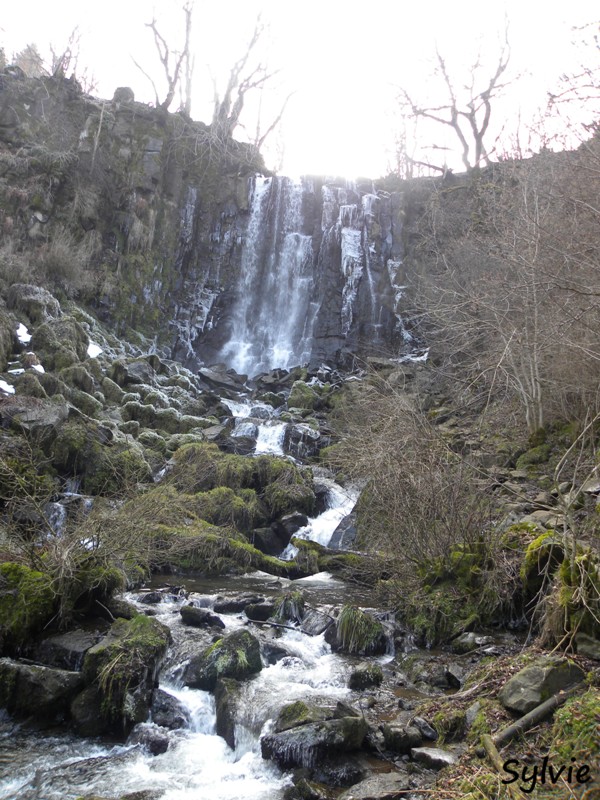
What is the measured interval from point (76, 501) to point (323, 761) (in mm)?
8250

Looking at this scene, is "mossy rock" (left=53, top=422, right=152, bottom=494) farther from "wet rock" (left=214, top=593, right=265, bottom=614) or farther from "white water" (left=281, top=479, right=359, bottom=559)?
"wet rock" (left=214, top=593, right=265, bottom=614)

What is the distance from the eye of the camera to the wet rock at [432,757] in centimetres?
446

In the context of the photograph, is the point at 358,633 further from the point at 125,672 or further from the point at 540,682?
the point at 540,682

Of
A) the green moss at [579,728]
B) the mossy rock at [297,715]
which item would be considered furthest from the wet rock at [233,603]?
→ the green moss at [579,728]

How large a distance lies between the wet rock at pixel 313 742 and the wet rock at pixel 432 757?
49 centimetres

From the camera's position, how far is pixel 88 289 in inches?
955

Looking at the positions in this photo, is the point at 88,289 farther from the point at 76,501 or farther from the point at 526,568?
the point at 526,568

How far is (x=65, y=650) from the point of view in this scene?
20.1 feet

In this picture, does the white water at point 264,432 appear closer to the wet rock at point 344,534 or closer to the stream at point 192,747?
the wet rock at point 344,534

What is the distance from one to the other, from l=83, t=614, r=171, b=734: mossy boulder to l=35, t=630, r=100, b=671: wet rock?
20 cm

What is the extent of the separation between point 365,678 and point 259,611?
2.29 meters

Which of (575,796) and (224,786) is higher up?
(575,796)

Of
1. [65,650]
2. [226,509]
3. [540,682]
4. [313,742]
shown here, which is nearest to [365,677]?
[313,742]

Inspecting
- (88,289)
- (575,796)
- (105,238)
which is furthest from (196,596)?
(105,238)
